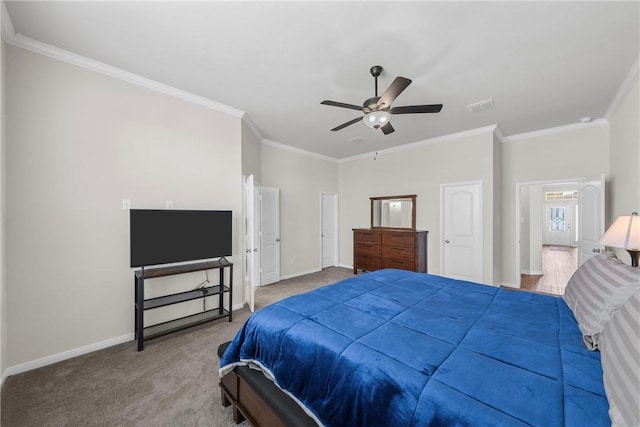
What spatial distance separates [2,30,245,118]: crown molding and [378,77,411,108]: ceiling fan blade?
7.36ft

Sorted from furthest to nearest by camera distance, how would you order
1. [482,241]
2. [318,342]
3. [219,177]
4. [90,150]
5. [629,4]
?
[482,241]
[219,177]
[90,150]
[629,4]
[318,342]

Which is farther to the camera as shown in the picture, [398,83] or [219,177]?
[219,177]

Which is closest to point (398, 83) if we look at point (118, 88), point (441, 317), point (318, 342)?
point (441, 317)

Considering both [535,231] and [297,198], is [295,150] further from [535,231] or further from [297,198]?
[535,231]

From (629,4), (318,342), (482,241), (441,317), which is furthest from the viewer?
(482,241)

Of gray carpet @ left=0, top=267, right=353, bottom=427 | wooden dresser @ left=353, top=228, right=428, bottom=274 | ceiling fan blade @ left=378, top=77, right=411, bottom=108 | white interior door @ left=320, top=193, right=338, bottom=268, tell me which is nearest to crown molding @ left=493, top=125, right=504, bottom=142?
wooden dresser @ left=353, top=228, right=428, bottom=274

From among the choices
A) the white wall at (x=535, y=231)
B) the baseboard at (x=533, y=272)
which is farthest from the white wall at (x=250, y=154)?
the baseboard at (x=533, y=272)

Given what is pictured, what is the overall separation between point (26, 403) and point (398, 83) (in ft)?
12.5

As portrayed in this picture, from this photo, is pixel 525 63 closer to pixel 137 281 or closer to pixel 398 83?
pixel 398 83

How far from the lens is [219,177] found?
3.47 metres

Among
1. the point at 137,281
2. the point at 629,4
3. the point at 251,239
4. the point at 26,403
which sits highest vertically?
the point at 629,4

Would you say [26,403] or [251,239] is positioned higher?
[251,239]

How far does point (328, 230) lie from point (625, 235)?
5.00 metres

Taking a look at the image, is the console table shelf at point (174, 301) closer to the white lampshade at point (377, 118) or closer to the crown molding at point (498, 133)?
the white lampshade at point (377, 118)
